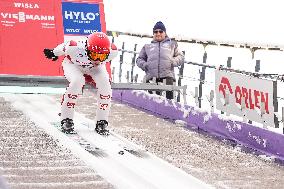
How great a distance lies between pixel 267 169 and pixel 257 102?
1.47 metres

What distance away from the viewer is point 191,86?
1398cm

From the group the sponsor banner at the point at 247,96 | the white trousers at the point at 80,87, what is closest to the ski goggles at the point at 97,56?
the white trousers at the point at 80,87

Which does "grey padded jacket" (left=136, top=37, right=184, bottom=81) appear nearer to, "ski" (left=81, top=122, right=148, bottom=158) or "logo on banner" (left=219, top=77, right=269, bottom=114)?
"logo on banner" (left=219, top=77, right=269, bottom=114)

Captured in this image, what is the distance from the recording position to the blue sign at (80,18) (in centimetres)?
1588

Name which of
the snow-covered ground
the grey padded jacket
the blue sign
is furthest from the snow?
the blue sign

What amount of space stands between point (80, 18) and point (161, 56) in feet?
18.0

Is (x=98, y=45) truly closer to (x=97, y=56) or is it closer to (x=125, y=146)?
(x=97, y=56)

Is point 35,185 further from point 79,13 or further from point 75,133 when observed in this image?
point 79,13

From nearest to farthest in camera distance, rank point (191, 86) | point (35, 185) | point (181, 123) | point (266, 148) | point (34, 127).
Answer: point (35, 185) → point (266, 148) → point (34, 127) → point (181, 123) → point (191, 86)

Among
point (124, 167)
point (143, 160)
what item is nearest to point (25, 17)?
point (143, 160)

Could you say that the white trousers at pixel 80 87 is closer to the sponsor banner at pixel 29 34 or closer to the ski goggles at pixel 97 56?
the ski goggles at pixel 97 56

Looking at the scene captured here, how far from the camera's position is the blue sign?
15.9 metres

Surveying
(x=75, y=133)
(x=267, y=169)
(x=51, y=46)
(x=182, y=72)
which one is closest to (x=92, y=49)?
(x=75, y=133)

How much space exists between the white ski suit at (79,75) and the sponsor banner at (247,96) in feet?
6.24
